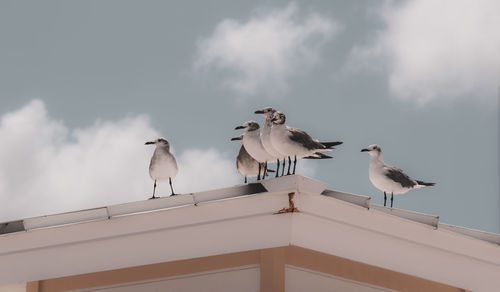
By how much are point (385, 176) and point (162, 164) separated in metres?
2.41

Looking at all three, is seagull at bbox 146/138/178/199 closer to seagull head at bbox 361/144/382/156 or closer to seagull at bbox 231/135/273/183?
seagull at bbox 231/135/273/183

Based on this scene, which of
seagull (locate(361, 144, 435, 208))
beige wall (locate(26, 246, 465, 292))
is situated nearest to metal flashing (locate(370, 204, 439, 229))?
beige wall (locate(26, 246, 465, 292))

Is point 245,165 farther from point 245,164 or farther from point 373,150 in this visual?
point 373,150

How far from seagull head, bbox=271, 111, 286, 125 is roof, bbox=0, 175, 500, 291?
2.89 feet

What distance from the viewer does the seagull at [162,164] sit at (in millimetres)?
7539

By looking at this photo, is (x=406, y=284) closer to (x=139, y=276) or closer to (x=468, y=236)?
(x=468, y=236)

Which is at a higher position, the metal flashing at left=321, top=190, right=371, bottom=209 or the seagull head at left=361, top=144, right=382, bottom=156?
the seagull head at left=361, top=144, right=382, bottom=156

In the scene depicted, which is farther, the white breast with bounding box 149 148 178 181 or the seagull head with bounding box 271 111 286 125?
the white breast with bounding box 149 148 178 181

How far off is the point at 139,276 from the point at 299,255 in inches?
50.4

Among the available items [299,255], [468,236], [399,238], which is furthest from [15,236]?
[468,236]

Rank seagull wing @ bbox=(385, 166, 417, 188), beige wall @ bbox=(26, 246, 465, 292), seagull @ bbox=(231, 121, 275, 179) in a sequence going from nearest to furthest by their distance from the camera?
beige wall @ bbox=(26, 246, 465, 292) → seagull @ bbox=(231, 121, 275, 179) → seagull wing @ bbox=(385, 166, 417, 188)

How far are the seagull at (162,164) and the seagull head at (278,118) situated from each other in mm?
1853

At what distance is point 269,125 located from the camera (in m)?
6.39

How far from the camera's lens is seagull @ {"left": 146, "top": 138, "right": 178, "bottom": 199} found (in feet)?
24.7
